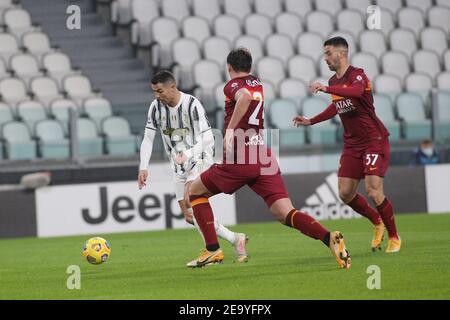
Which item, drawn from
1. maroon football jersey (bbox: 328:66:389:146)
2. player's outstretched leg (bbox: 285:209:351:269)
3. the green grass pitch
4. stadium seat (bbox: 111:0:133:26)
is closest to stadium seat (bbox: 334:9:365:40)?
stadium seat (bbox: 111:0:133:26)

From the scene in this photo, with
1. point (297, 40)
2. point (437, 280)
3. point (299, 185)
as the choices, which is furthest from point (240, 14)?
point (437, 280)

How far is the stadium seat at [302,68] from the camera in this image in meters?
22.8

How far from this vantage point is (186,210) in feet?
41.4

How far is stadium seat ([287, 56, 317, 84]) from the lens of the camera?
74.8 ft

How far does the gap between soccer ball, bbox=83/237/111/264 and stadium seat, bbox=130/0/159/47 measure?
36.8ft

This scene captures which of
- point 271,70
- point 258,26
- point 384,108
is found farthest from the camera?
point 258,26

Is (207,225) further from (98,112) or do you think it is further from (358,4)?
(358,4)

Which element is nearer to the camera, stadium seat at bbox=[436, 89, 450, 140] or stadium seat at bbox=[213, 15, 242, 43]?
stadium seat at bbox=[436, 89, 450, 140]

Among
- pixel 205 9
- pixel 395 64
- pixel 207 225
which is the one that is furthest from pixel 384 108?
pixel 207 225

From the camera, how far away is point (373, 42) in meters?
23.9

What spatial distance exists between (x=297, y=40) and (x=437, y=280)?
1448 cm

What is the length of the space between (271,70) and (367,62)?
2.03 metres

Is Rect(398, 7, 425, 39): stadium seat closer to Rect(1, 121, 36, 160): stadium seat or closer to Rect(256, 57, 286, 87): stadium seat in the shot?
Rect(256, 57, 286, 87): stadium seat
